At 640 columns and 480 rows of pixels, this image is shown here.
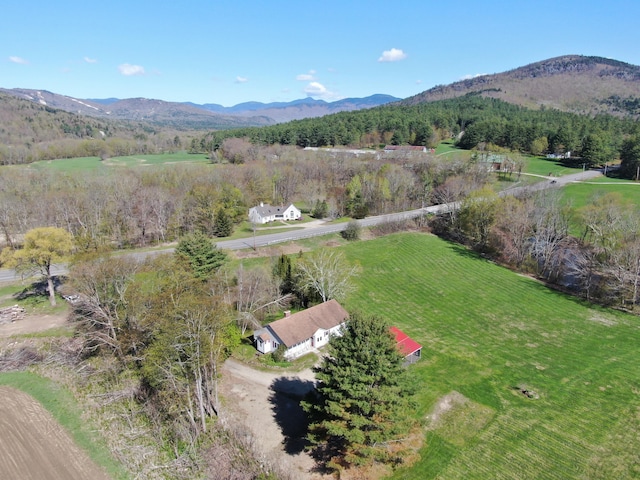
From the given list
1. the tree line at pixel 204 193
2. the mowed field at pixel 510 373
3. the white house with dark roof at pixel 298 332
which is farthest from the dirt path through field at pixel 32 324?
the mowed field at pixel 510 373

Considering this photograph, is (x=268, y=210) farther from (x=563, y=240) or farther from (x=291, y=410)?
(x=291, y=410)

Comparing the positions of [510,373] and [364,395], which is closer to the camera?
[364,395]

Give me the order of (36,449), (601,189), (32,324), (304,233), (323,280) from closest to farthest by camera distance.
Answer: (36,449) → (32,324) → (323,280) → (304,233) → (601,189)

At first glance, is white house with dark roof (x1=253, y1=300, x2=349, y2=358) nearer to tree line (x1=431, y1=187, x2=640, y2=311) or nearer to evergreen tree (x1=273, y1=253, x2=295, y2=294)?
evergreen tree (x1=273, y1=253, x2=295, y2=294)

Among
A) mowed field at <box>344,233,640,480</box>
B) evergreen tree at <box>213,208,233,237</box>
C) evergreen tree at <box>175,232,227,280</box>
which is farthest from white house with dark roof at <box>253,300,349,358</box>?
evergreen tree at <box>213,208,233,237</box>

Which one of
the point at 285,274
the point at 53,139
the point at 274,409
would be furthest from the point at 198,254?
the point at 53,139
